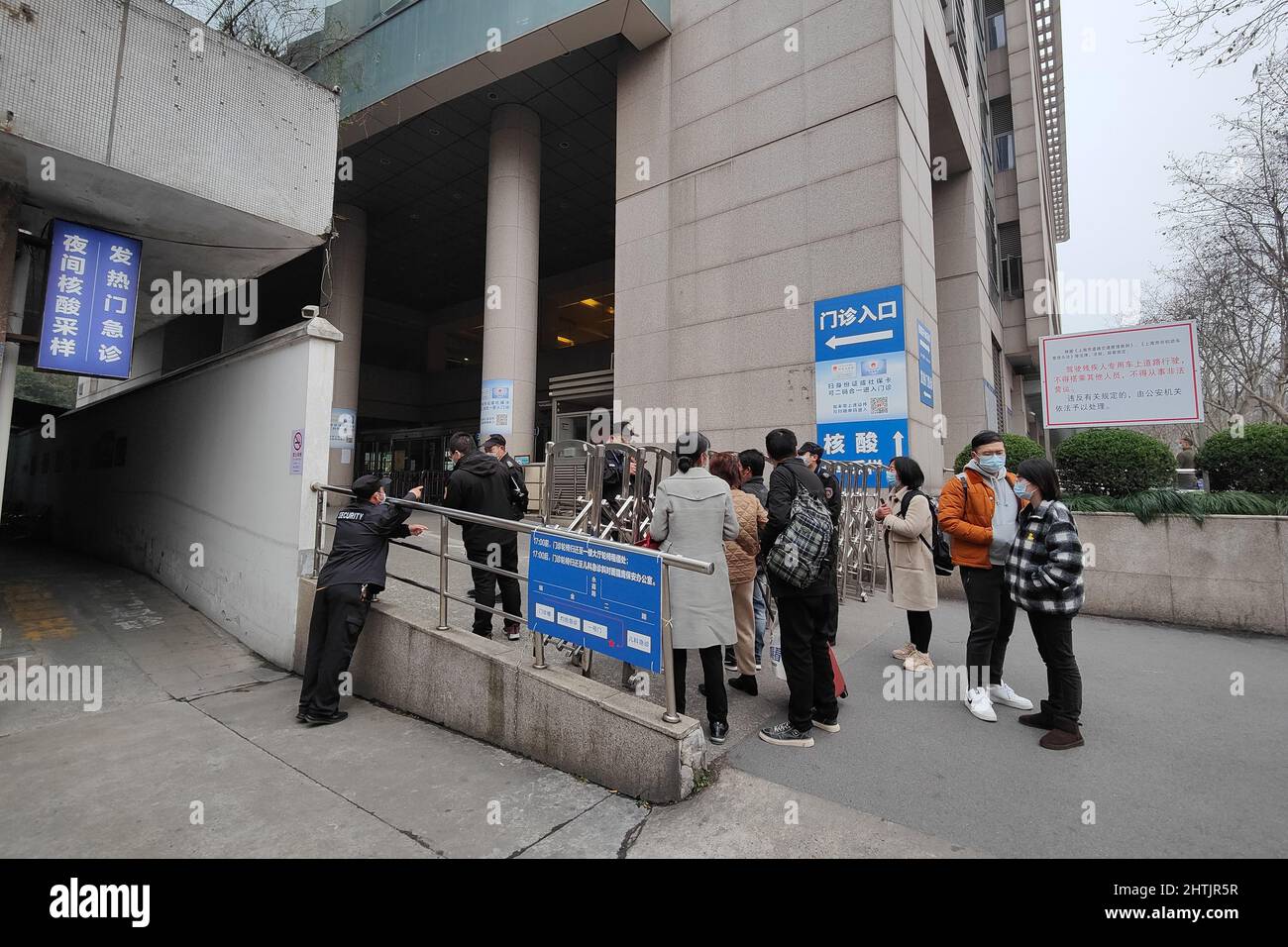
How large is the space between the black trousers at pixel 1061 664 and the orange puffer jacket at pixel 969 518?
→ 524mm

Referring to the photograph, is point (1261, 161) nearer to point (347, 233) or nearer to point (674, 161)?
point (674, 161)

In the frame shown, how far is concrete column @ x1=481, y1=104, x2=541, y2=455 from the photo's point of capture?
44.1ft

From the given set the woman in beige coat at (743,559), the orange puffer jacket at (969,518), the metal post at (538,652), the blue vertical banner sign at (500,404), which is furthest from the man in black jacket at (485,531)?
the blue vertical banner sign at (500,404)

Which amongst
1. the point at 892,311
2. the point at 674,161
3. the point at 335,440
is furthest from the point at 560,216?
the point at 892,311

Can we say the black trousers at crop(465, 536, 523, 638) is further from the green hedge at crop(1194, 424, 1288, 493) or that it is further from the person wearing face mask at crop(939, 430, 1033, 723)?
the green hedge at crop(1194, 424, 1288, 493)

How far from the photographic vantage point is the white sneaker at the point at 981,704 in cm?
361

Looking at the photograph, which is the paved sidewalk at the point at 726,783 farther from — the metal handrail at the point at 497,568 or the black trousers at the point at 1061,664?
the metal handrail at the point at 497,568

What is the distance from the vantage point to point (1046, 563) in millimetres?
3293

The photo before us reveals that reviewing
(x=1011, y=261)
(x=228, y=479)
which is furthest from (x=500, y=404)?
(x=1011, y=261)

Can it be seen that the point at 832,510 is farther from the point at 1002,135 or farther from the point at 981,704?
the point at 1002,135

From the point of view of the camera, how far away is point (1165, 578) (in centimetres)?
617

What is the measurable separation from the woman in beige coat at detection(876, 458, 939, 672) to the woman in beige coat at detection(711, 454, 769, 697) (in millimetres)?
Result: 1196

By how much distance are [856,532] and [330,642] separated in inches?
241

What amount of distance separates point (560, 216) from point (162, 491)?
14.1 meters
